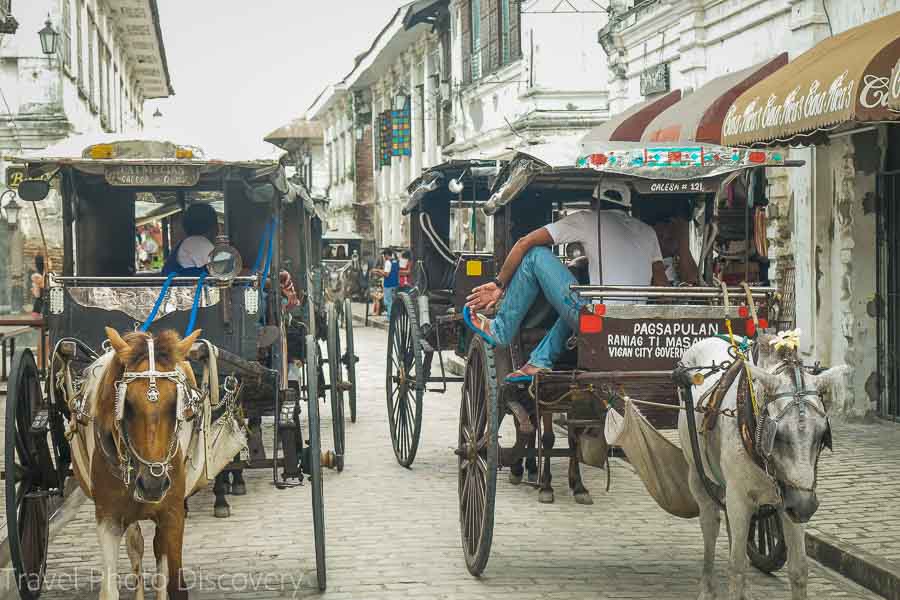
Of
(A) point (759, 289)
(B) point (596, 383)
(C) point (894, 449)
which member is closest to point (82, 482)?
(B) point (596, 383)

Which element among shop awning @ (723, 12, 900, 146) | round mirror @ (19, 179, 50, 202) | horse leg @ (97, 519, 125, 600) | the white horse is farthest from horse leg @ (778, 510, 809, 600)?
round mirror @ (19, 179, 50, 202)

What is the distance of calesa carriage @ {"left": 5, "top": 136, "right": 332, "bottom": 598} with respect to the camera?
5832 millimetres

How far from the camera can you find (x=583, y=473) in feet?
33.6

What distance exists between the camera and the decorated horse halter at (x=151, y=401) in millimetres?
5262

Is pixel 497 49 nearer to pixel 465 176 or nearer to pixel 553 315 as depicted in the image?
pixel 465 176

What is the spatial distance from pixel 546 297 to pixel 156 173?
2.53m

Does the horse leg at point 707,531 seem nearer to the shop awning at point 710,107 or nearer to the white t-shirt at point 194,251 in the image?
the white t-shirt at point 194,251

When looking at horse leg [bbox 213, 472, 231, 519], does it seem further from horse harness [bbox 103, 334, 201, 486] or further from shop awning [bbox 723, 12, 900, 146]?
shop awning [bbox 723, 12, 900, 146]

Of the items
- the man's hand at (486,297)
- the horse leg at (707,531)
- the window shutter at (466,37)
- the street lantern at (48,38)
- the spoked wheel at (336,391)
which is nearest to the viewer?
the horse leg at (707,531)

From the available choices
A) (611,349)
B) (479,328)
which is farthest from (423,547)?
(611,349)

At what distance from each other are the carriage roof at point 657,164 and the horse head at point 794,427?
5.80 ft

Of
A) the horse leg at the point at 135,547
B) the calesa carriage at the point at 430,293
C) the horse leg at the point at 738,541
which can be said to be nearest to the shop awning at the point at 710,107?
the calesa carriage at the point at 430,293

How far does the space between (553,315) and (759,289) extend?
145 cm

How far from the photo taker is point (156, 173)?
7.65 metres
